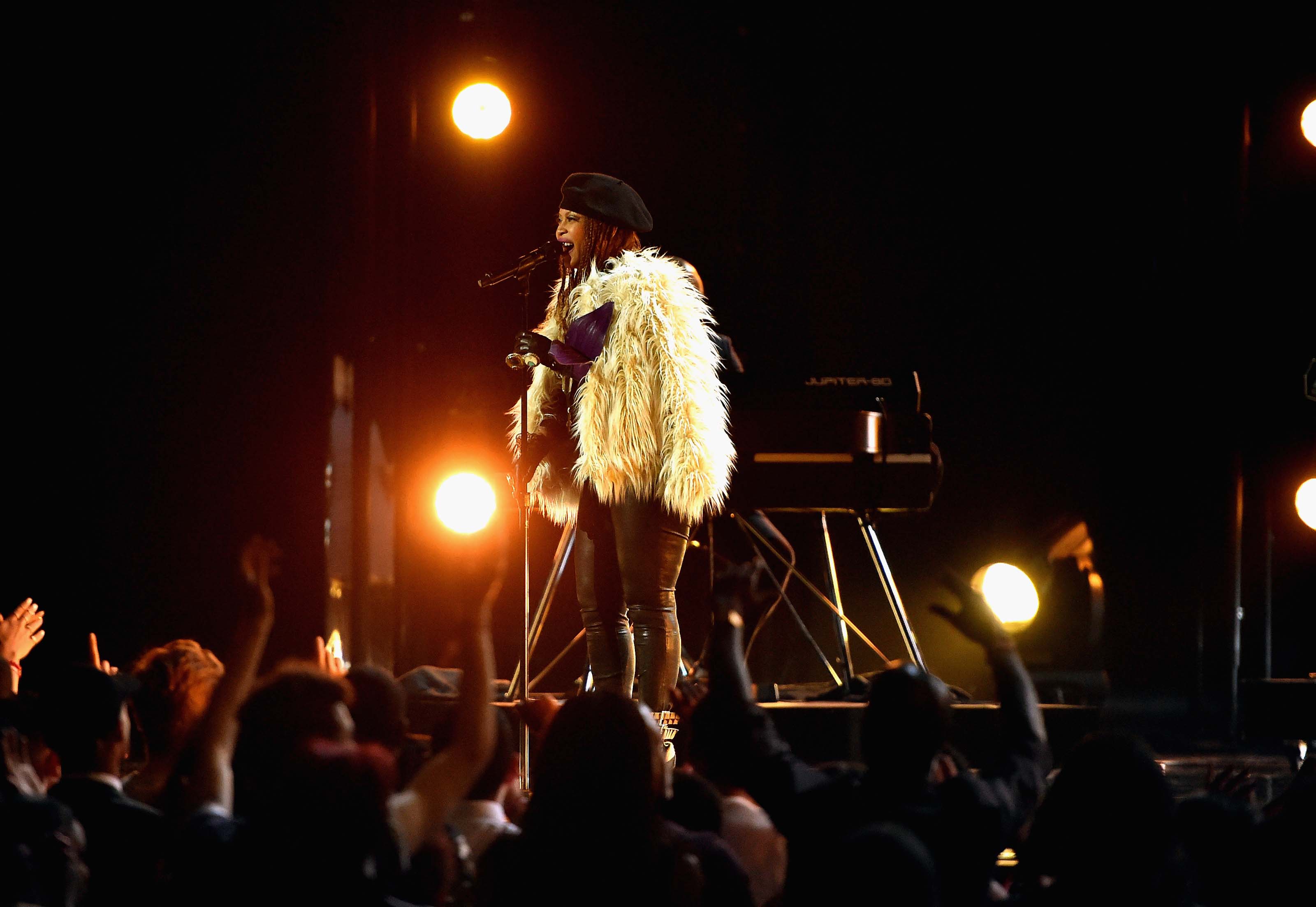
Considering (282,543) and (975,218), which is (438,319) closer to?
(282,543)

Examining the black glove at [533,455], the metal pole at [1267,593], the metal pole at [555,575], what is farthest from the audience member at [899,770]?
the metal pole at [1267,593]

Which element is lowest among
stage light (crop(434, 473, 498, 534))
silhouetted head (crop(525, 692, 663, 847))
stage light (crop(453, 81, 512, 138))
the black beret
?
silhouetted head (crop(525, 692, 663, 847))

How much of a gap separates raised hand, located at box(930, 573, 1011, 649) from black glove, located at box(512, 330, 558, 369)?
70.5 inches

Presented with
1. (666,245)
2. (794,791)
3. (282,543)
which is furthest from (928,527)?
(794,791)

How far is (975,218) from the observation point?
18.9 feet

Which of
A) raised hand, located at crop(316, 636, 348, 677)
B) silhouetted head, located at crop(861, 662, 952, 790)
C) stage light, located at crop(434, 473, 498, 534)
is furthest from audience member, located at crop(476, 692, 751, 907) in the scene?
stage light, located at crop(434, 473, 498, 534)

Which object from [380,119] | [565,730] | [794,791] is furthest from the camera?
[380,119]

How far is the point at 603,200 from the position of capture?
3.86m

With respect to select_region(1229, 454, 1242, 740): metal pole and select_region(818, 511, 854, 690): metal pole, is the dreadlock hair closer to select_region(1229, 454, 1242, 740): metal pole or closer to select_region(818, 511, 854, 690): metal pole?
select_region(818, 511, 854, 690): metal pole

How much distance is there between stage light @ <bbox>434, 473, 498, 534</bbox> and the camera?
17.2 ft

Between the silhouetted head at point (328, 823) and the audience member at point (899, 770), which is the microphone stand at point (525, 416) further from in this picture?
the silhouetted head at point (328, 823)

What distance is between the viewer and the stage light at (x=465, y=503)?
5.25 meters

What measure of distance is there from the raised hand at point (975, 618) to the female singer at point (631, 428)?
1560 mm

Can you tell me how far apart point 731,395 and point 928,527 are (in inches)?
63.7
